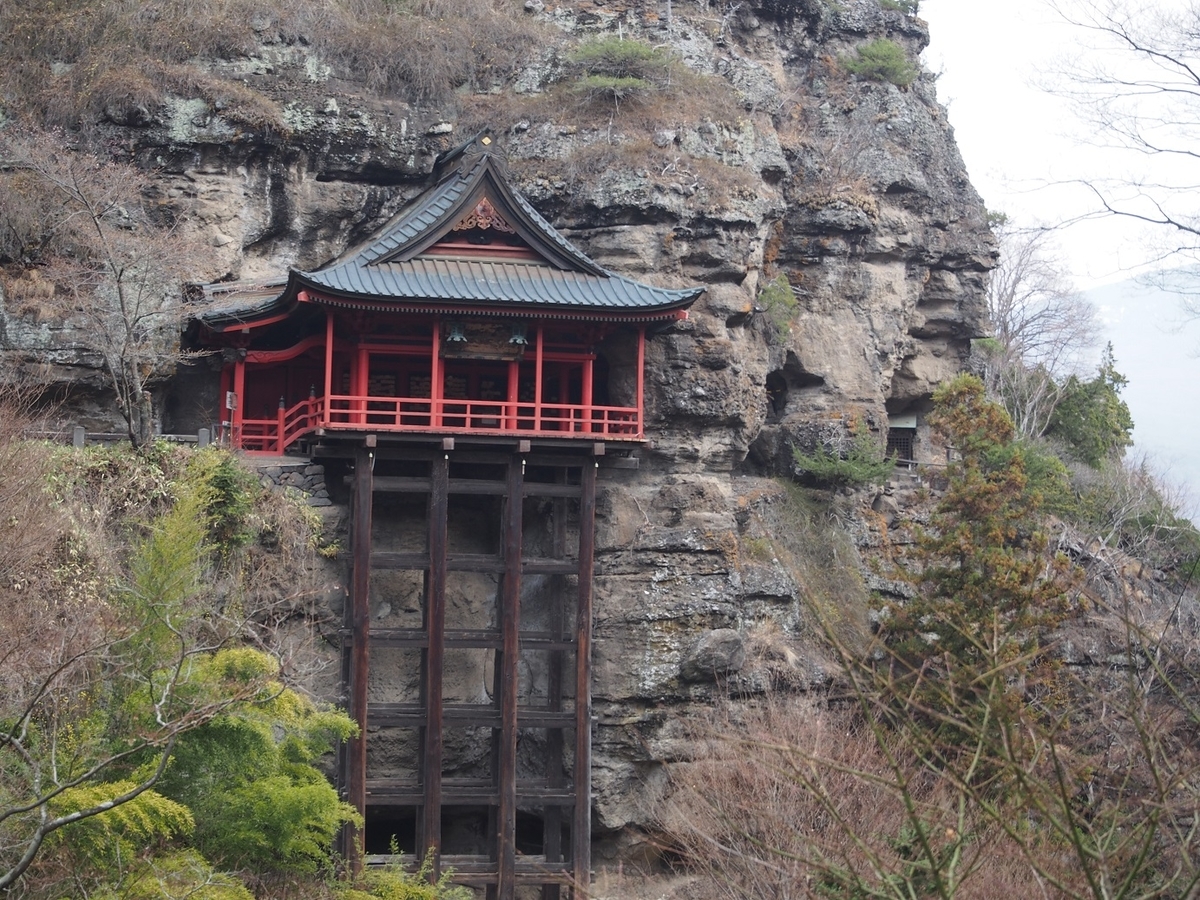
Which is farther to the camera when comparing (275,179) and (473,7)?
(473,7)

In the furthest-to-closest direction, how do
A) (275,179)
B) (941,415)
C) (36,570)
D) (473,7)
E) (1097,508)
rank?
(1097,508) < (473,7) < (275,179) < (941,415) < (36,570)

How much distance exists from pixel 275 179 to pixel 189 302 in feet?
11.5

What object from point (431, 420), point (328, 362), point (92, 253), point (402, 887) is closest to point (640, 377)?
point (431, 420)

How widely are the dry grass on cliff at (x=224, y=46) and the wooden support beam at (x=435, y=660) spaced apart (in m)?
8.77

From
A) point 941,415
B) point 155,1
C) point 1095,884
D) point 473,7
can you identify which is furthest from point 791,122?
point 1095,884

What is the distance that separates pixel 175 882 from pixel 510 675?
8.10 metres

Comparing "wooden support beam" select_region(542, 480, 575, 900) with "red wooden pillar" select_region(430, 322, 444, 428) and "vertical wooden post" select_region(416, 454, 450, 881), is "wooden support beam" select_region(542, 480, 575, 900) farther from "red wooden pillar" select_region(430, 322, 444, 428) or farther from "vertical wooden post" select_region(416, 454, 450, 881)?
"red wooden pillar" select_region(430, 322, 444, 428)

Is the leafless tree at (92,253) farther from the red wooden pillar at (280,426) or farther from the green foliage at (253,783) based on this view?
the green foliage at (253,783)

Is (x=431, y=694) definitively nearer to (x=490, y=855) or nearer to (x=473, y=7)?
(x=490, y=855)

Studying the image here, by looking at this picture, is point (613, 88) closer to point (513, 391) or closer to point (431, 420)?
point (513, 391)

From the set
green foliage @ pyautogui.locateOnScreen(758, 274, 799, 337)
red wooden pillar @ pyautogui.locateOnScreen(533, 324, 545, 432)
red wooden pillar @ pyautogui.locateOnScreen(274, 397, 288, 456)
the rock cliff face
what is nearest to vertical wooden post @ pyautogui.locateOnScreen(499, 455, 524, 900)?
red wooden pillar @ pyautogui.locateOnScreen(533, 324, 545, 432)

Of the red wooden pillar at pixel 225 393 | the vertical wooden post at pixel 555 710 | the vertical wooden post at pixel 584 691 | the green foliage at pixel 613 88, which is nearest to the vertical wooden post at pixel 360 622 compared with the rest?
the vertical wooden post at pixel 555 710

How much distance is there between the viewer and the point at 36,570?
19281 mm

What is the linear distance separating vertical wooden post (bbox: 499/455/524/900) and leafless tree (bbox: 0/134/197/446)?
21.2ft
